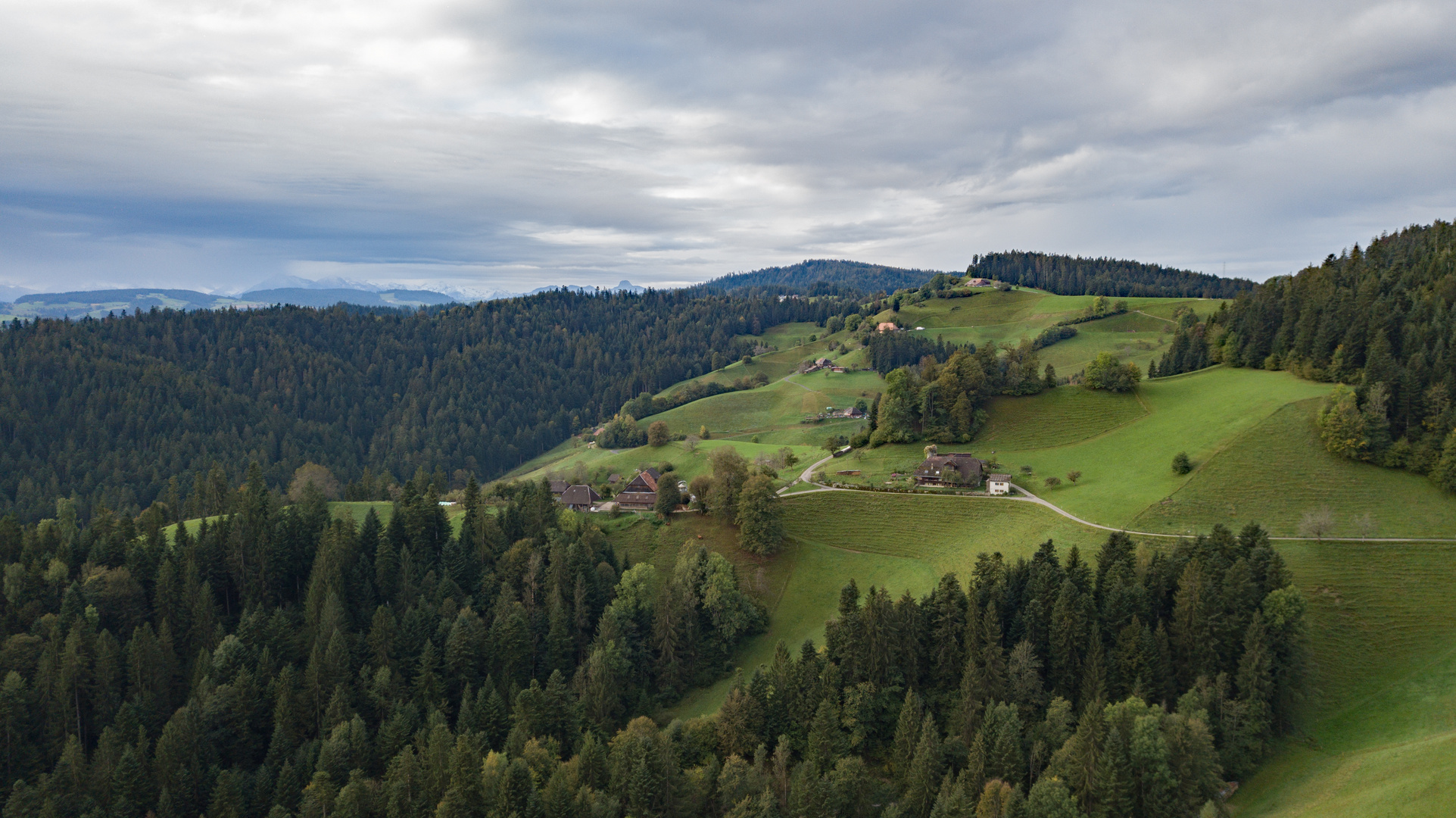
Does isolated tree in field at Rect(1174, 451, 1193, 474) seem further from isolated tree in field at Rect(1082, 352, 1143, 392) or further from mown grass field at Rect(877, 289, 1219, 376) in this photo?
mown grass field at Rect(877, 289, 1219, 376)

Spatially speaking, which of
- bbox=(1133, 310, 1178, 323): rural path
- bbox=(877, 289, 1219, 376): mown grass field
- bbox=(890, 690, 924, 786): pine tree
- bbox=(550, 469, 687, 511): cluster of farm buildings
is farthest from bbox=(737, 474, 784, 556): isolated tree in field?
bbox=(1133, 310, 1178, 323): rural path

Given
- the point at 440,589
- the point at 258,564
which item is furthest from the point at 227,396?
the point at 440,589

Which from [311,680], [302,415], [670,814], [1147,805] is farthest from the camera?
[302,415]

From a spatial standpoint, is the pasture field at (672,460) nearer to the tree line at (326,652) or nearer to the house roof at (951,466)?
the house roof at (951,466)

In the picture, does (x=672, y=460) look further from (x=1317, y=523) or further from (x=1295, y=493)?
(x=1317, y=523)

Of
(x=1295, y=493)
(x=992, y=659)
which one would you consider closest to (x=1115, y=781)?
(x=992, y=659)

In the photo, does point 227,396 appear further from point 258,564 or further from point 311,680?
point 311,680

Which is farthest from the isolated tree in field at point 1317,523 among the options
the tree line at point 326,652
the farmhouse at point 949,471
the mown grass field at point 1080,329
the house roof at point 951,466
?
the mown grass field at point 1080,329
